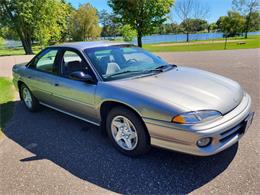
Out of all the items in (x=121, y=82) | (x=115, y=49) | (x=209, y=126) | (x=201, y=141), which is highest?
(x=115, y=49)

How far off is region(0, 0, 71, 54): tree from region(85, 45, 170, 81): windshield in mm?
27071

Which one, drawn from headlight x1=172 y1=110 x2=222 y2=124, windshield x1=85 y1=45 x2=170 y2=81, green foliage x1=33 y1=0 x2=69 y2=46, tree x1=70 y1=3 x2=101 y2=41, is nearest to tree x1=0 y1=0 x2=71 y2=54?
green foliage x1=33 y1=0 x2=69 y2=46

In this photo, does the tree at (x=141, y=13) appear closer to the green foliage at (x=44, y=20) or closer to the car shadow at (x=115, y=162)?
the green foliage at (x=44, y=20)

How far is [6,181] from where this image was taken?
2.85 metres

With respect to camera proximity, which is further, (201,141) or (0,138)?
(0,138)

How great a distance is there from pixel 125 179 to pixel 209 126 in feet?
3.83

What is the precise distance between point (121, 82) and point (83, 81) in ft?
2.25

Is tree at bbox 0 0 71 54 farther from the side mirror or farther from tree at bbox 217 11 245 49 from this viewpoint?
tree at bbox 217 11 245 49

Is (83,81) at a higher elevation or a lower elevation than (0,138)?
higher

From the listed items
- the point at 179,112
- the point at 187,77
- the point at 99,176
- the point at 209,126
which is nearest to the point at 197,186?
the point at 209,126

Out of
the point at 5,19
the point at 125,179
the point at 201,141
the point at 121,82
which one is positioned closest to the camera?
the point at 201,141

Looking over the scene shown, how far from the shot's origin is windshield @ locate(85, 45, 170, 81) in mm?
3500

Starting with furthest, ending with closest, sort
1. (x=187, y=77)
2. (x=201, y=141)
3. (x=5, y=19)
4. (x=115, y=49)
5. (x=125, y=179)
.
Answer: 1. (x=5, y=19)
2. (x=115, y=49)
3. (x=187, y=77)
4. (x=125, y=179)
5. (x=201, y=141)

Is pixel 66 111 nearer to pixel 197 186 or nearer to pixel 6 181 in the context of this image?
pixel 6 181
